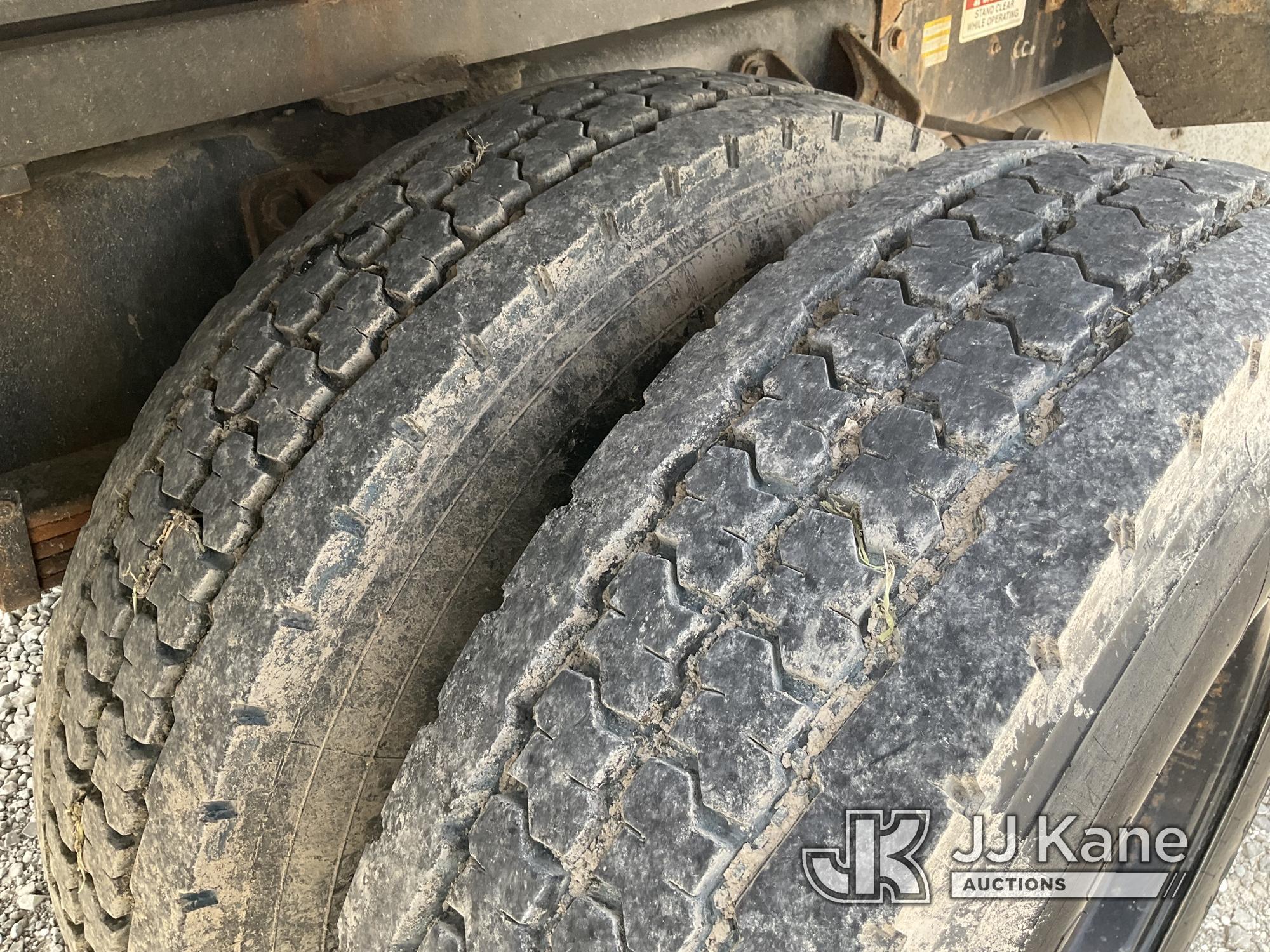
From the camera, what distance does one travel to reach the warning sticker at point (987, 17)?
2.86 metres

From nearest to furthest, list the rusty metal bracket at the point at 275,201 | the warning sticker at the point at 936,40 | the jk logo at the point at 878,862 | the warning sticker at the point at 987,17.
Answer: the jk logo at the point at 878,862, the rusty metal bracket at the point at 275,201, the warning sticker at the point at 936,40, the warning sticker at the point at 987,17

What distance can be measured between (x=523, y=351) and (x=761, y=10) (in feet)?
4.60

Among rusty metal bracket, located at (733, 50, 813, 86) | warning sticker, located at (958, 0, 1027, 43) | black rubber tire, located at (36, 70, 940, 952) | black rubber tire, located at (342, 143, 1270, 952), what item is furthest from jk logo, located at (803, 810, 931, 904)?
warning sticker, located at (958, 0, 1027, 43)

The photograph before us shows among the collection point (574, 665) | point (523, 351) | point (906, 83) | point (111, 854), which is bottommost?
point (111, 854)

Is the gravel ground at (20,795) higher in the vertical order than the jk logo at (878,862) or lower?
lower

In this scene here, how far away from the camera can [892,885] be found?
3.06 ft

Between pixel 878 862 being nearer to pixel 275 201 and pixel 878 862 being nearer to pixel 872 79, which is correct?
pixel 275 201

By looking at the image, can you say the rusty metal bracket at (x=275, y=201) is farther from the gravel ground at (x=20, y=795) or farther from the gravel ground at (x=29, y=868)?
the gravel ground at (x=29, y=868)

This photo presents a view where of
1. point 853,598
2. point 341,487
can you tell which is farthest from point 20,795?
point 853,598

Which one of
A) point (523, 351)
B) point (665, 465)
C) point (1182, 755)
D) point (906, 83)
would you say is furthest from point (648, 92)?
point (1182, 755)

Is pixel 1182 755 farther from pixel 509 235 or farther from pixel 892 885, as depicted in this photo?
pixel 509 235

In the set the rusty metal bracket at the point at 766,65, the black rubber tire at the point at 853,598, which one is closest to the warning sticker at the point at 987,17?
the rusty metal bracket at the point at 766,65

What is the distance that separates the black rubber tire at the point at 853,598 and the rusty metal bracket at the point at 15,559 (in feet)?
2.53

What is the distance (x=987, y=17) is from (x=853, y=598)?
8.08ft
